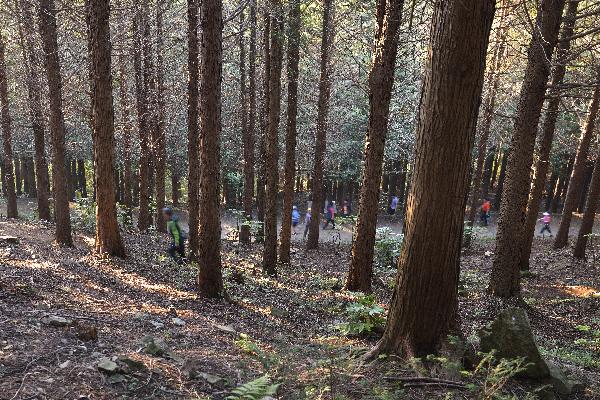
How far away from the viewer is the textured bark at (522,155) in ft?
30.4

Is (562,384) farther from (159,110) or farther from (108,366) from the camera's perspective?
(159,110)

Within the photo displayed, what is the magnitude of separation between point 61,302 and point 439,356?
559 centimetres

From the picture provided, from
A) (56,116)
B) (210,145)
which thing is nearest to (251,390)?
(210,145)

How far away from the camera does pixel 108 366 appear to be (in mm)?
4266

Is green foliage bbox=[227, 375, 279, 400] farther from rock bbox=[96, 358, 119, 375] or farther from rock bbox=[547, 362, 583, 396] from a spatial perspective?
rock bbox=[547, 362, 583, 396]

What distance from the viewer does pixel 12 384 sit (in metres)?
3.73

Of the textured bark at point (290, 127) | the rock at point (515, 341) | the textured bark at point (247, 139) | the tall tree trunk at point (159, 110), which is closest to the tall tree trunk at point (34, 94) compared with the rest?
the tall tree trunk at point (159, 110)

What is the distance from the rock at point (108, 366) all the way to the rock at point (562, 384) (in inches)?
184

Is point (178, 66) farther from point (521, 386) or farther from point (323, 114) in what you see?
point (521, 386)

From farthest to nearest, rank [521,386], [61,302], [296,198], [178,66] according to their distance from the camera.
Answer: [296,198], [178,66], [61,302], [521,386]

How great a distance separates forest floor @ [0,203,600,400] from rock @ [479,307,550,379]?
30 centimetres

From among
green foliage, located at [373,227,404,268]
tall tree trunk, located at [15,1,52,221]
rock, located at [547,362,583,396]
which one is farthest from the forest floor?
tall tree trunk, located at [15,1,52,221]

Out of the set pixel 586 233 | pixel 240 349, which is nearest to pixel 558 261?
pixel 586 233

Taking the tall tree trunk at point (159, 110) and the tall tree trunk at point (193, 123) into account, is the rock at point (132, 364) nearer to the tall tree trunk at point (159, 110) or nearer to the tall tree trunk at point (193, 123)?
the tall tree trunk at point (193, 123)
